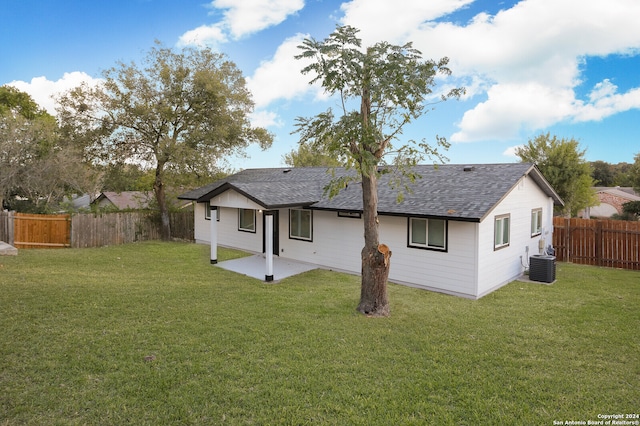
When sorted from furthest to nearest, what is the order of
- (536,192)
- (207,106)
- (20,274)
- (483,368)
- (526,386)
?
(207,106), (536,192), (20,274), (483,368), (526,386)

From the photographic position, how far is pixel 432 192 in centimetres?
1099

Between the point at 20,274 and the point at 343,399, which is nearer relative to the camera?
the point at 343,399

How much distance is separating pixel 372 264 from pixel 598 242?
38.4 ft

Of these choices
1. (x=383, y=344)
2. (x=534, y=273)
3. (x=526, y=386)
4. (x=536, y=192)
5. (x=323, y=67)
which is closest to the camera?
(x=526, y=386)

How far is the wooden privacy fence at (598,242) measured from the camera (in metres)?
13.6

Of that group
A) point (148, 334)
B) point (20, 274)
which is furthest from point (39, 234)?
point (148, 334)

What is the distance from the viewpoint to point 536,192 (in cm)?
1313

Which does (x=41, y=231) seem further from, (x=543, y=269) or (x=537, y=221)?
(x=537, y=221)

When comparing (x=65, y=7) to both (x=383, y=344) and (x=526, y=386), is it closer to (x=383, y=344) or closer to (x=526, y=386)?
(x=383, y=344)

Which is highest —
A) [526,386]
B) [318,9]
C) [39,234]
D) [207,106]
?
[318,9]

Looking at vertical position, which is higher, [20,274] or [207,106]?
[207,106]

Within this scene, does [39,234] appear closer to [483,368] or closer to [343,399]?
[343,399]

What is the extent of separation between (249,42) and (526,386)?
586 inches

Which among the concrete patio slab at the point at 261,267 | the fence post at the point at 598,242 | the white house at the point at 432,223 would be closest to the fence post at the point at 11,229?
the white house at the point at 432,223
